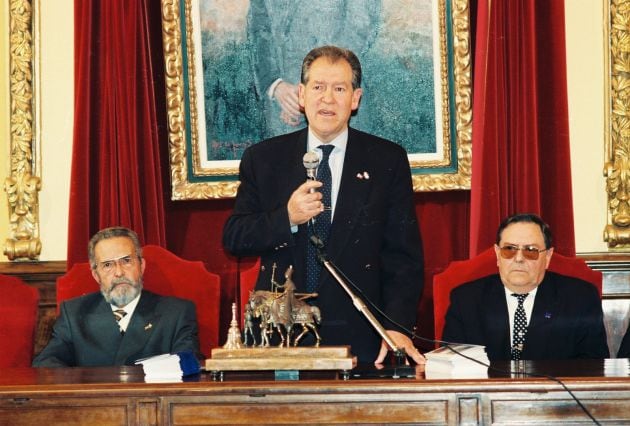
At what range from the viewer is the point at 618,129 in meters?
5.57

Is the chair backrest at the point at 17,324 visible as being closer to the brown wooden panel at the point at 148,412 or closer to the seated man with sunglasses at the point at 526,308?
the brown wooden panel at the point at 148,412

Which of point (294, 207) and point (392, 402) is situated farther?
point (294, 207)

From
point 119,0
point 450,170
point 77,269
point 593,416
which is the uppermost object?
point 119,0

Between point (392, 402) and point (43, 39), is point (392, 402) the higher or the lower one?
the lower one

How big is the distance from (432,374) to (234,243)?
0.98 metres

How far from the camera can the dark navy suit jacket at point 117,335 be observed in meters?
4.59

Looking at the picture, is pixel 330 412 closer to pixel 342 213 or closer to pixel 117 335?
pixel 342 213

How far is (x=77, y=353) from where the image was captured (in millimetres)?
4676

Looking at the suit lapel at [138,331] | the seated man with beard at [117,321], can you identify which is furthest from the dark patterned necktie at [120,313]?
the suit lapel at [138,331]

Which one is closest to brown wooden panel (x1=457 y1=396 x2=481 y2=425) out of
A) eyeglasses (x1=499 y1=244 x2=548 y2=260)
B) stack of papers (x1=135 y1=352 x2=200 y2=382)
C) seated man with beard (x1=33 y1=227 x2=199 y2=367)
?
stack of papers (x1=135 y1=352 x2=200 y2=382)

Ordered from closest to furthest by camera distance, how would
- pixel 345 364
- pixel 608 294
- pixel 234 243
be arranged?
pixel 345 364 < pixel 234 243 < pixel 608 294

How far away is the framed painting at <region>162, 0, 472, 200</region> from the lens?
563 centimetres

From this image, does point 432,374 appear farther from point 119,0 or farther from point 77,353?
point 119,0

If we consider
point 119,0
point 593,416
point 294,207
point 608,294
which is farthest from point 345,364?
point 119,0
